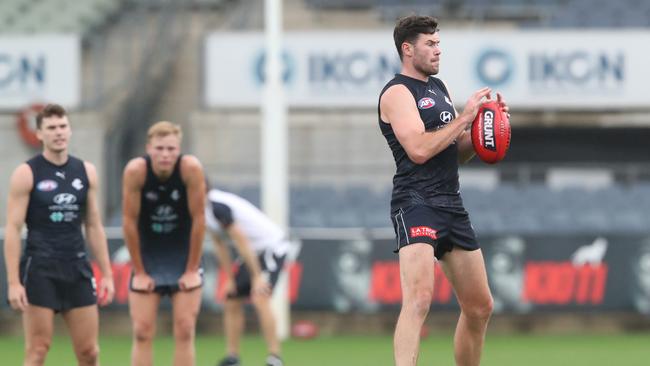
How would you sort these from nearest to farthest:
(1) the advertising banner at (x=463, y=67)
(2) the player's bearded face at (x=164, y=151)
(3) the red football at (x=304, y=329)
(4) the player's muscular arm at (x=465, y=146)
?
(4) the player's muscular arm at (x=465, y=146) → (2) the player's bearded face at (x=164, y=151) → (3) the red football at (x=304, y=329) → (1) the advertising banner at (x=463, y=67)

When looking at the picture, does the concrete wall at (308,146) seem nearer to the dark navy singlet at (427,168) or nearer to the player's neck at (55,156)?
the player's neck at (55,156)

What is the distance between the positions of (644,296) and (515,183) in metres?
3.46

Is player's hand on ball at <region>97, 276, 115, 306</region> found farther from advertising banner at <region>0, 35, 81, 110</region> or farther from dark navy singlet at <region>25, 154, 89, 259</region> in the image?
advertising banner at <region>0, 35, 81, 110</region>

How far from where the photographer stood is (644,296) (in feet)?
56.2

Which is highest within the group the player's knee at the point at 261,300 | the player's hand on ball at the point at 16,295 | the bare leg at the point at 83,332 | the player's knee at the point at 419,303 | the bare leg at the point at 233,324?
the player's knee at the point at 419,303

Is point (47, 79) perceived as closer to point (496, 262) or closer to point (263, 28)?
point (263, 28)

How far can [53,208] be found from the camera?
919 cm

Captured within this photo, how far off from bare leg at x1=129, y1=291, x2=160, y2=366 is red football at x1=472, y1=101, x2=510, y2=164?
2.79m

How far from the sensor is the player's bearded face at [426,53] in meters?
8.18

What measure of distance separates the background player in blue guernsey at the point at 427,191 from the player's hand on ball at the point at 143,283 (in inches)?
90.0

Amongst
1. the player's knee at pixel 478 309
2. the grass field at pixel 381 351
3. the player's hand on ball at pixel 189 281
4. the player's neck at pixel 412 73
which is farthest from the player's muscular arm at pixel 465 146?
the grass field at pixel 381 351

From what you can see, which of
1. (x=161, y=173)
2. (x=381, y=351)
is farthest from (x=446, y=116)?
(x=381, y=351)

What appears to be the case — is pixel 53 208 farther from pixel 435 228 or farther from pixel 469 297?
pixel 469 297

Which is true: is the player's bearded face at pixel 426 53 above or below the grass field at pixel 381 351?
above
